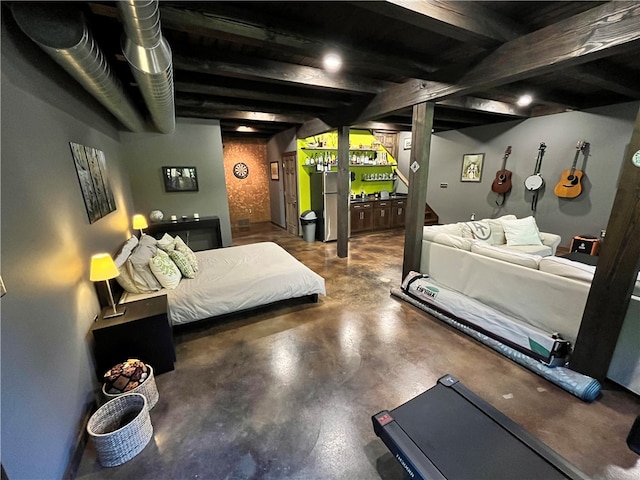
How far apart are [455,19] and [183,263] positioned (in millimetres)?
3166

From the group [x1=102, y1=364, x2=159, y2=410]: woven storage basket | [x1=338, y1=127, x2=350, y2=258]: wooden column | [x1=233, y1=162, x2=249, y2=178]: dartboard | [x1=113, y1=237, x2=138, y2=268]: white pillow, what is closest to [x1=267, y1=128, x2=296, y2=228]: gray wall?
[x1=233, y1=162, x2=249, y2=178]: dartboard

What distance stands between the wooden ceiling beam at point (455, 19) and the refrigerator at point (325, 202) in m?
3.72

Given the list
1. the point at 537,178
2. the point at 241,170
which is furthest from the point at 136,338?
the point at 537,178

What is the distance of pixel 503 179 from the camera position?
18.0 ft

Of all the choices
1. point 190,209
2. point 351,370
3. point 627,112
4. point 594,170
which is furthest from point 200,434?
point 627,112

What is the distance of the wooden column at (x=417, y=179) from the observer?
2.98 meters

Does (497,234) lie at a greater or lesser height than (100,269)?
lesser

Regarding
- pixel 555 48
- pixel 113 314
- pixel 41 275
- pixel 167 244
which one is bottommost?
pixel 113 314

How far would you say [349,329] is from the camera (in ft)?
Answer: 8.91

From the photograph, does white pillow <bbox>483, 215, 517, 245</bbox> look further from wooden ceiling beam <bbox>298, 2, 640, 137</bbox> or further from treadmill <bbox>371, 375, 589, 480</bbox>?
treadmill <bbox>371, 375, 589, 480</bbox>

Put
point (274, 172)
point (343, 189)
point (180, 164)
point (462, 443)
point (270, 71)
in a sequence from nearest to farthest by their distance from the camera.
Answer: point (462, 443) → point (270, 71) → point (180, 164) → point (343, 189) → point (274, 172)

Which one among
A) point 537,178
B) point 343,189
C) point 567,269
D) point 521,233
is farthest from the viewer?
point 537,178

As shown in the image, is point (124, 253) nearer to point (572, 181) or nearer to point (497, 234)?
point (497, 234)

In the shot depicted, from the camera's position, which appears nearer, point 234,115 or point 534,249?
point 534,249
